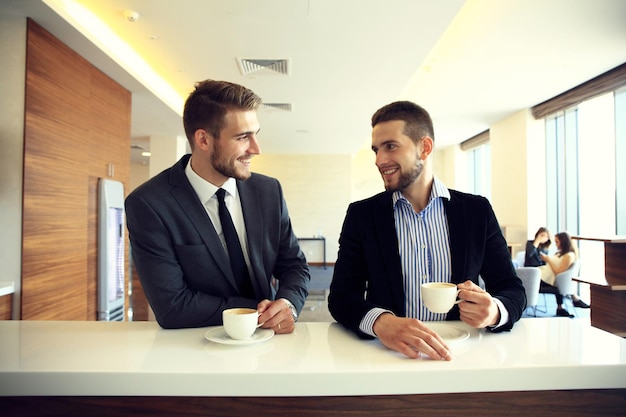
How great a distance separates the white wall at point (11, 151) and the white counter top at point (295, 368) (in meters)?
2.26

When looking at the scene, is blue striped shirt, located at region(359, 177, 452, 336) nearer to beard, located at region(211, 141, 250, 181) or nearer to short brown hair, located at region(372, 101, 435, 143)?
short brown hair, located at region(372, 101, 435, 143)

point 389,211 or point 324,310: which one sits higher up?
point 389,211

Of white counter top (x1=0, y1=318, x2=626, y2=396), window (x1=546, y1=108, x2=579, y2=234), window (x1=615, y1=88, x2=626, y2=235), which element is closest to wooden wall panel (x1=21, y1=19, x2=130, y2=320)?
white counter top (x1=0, y1=318, x2=626, y2=396)

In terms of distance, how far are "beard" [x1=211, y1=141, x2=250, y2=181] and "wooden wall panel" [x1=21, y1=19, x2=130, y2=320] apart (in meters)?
2.21

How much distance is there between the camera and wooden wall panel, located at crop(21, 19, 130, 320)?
3.16 m

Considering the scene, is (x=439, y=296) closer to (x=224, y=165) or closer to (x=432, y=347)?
(x=432, y=347)

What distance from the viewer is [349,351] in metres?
1.11

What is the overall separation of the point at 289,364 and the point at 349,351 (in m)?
0.19

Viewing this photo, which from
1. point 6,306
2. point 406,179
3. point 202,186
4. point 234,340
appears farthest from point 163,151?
point 234,340

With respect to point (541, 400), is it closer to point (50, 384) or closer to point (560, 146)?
point (50, 384)

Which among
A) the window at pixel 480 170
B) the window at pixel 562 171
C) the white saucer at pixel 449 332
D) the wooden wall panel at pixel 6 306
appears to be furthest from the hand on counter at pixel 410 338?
the window at pixel 480 170

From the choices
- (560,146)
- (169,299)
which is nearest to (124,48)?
(169,299)

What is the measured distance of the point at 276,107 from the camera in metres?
6.78

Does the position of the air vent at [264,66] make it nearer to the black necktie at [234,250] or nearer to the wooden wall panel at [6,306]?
the wooden wall panel at [6,306]
